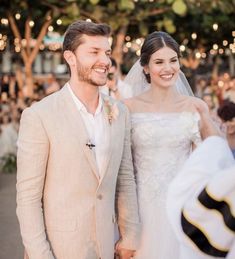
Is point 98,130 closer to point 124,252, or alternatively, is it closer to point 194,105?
point 124,252

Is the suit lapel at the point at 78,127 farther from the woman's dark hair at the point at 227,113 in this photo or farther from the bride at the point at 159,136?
the woman's dark hair at the point at 227,113

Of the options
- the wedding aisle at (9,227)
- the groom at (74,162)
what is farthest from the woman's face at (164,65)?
the wedding aisle at (9,227)

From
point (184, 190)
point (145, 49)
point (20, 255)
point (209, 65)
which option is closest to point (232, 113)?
point (145, 49)

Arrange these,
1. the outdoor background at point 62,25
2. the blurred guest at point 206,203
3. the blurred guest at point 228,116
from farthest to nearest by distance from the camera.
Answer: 1. the outdoor background at point 62,25
2. the blurred guest at point 228,116
3. the blurred guest at point 206,203

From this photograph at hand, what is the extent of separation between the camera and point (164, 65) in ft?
12.9

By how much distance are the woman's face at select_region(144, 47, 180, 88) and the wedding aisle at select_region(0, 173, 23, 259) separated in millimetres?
2821

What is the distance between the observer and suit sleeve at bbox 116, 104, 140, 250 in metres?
3.15

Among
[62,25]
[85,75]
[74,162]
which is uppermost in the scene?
[62,25]

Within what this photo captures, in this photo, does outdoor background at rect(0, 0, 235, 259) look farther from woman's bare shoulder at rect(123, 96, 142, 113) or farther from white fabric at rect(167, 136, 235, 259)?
white fabric at rect(167, 136, 235, 259)

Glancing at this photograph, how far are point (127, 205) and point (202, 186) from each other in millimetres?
1336

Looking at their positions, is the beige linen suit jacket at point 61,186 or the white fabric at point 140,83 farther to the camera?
the white fabric at point 140,83

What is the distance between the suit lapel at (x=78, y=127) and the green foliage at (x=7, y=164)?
8583 mm

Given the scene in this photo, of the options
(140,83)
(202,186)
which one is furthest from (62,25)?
(202,186)

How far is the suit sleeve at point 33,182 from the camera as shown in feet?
9.16
